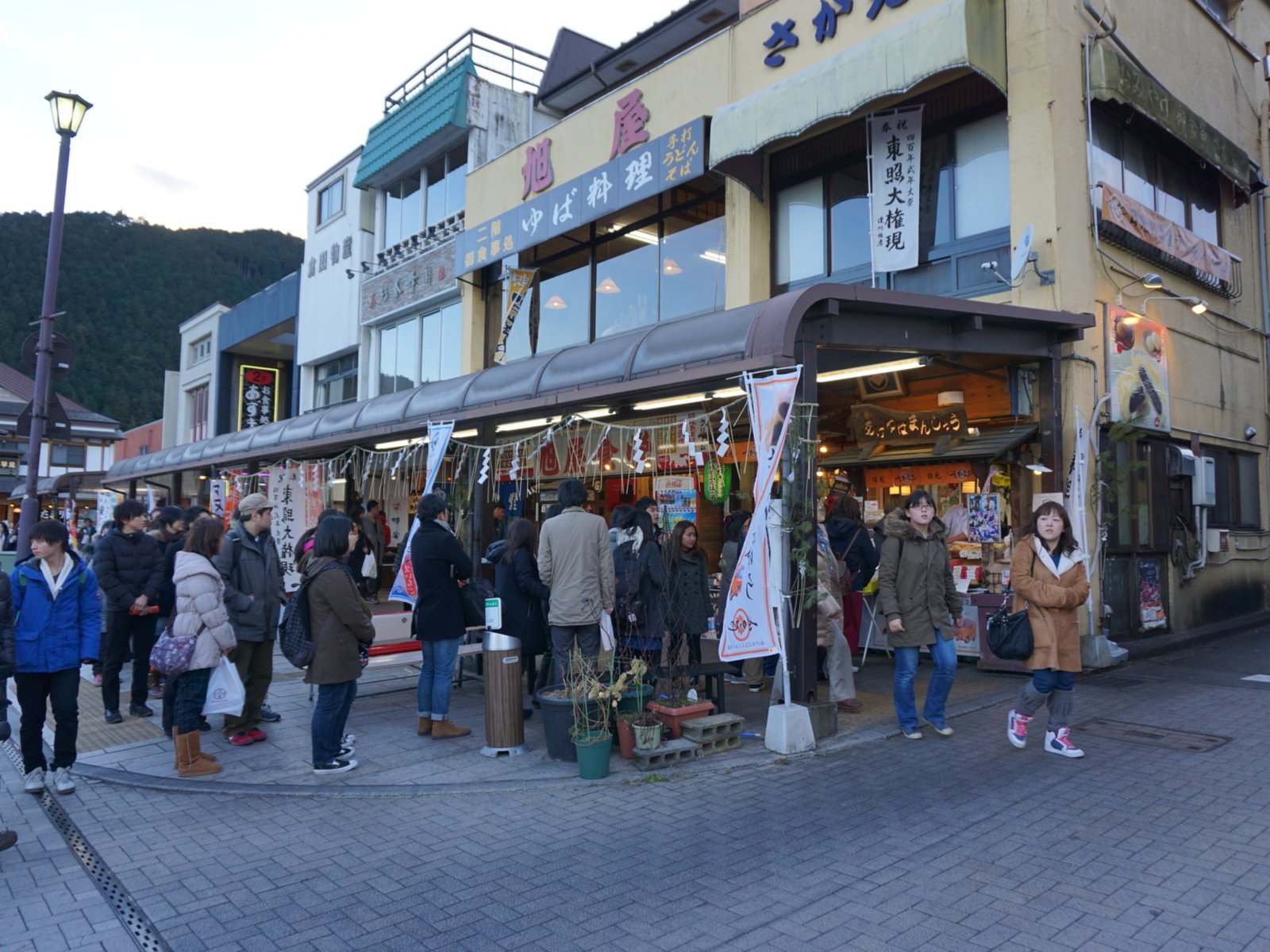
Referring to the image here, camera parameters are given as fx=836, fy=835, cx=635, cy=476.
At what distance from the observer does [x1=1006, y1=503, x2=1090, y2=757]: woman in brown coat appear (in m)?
6.18

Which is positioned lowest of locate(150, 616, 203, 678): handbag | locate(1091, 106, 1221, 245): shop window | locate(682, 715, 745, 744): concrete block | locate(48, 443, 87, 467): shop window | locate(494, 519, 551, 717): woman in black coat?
locate(682, 715, 745, 744): concrete block

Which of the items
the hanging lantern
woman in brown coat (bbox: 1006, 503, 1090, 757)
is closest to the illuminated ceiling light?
the hanging lantern

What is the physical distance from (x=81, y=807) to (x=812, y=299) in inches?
253

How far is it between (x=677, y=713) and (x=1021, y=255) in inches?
260

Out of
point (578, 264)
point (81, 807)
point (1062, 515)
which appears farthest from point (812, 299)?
point (578, 264)

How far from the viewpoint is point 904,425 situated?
460 inches

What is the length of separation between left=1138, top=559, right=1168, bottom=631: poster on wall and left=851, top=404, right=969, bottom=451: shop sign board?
318 cm

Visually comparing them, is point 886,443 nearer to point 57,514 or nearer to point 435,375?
point 435,375

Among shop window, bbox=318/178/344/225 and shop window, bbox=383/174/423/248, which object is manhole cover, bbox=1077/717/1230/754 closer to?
shop window, bbox=383/174/423/248

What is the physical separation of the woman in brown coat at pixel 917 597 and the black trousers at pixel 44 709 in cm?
594

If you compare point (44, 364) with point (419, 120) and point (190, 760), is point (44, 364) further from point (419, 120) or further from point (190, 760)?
point (419, 120)

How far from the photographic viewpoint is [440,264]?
1872cm

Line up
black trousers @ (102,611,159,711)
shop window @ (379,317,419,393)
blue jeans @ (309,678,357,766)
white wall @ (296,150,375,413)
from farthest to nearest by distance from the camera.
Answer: white wall @ (296,150,375,413)
shop window @ (379,317,419,393)
black trousers @ (102,611,159,711)
blue jeans @ (309,678,357,766)

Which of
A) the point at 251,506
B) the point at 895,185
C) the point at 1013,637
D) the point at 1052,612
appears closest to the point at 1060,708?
the point at 1013,637
